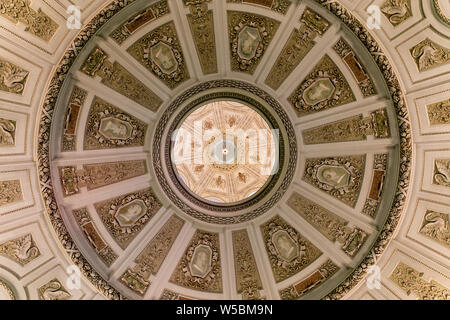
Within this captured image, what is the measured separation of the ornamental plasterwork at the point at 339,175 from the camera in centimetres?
1080

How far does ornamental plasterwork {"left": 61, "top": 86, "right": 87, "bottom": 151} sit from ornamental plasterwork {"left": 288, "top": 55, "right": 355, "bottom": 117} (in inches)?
236

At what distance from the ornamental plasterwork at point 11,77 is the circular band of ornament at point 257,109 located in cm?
376

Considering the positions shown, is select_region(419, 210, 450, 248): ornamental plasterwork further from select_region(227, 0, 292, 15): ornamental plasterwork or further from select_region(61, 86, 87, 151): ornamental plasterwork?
select_region(61, 86, 87, 151): ornamental plasterwork

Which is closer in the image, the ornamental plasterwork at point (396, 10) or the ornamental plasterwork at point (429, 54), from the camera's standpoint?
the ornamental plasterwork at point (396, 10)

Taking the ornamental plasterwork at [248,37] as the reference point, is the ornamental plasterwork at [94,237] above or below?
below

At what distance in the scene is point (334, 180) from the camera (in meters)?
11.0

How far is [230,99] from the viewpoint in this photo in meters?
11.3

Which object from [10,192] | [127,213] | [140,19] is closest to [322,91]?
[140,19]

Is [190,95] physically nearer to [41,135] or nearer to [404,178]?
[41,135]

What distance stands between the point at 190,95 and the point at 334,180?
199 inches

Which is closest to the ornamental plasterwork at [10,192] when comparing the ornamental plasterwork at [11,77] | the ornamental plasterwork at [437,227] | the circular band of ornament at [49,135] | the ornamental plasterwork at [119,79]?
the circular band of ornament at [49,135]

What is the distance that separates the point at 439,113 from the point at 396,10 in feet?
9.37

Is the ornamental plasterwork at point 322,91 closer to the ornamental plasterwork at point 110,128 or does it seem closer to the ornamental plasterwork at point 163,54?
the ornamental plasterwork at point 163,54

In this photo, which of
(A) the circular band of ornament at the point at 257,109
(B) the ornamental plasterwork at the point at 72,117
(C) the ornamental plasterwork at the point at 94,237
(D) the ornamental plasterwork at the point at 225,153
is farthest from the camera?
(D) the ornamental plasterwork at the point at 225,153
